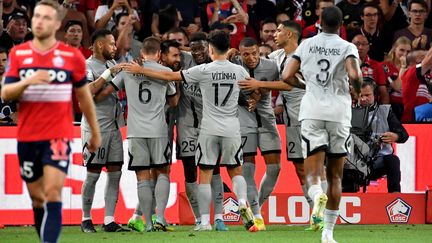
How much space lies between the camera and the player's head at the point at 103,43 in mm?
14734

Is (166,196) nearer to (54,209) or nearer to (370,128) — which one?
(370,128)

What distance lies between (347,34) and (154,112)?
661 cm

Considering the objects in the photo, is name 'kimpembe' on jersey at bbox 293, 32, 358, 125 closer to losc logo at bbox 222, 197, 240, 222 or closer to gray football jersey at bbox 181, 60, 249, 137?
gray football jersey at bbox 181, 60, 249, 137

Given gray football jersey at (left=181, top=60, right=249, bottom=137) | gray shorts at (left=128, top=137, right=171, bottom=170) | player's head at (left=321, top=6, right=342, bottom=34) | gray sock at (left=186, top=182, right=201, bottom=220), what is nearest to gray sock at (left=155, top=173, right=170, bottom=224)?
gray shorts at (left=128, top=137, right=171, bottom=170)

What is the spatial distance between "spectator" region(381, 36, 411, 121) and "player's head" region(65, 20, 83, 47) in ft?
16.4

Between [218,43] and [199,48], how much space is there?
1045 mm

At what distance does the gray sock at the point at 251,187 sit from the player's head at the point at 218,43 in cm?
184

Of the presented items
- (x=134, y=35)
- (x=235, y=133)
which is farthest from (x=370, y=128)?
(x=134, y=35)

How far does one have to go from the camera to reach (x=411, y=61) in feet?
63.5

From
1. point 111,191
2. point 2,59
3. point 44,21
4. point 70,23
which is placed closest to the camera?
point 44,21

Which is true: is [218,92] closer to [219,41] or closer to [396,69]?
[219,41]

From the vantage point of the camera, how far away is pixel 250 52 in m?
15.1

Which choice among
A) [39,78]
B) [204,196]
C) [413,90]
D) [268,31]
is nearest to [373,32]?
[268,31]

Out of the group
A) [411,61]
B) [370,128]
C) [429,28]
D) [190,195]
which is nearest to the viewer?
[190,195]
